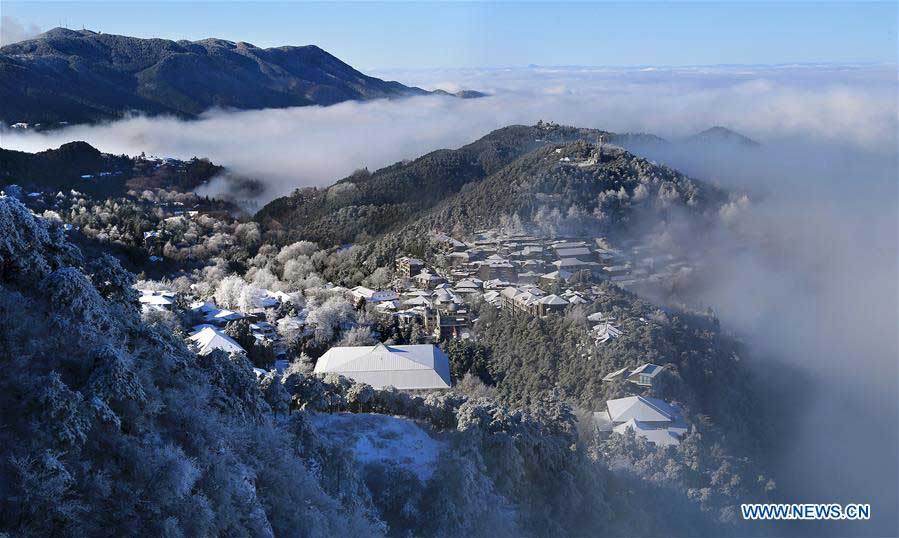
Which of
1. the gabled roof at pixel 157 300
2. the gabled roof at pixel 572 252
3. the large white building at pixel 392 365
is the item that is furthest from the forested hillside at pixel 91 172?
the gabled roof at pixel 572 252

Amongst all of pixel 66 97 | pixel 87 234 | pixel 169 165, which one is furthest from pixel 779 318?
pixel 66 97

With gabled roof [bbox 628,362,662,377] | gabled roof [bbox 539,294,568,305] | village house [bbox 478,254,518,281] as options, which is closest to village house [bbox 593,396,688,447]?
gabled roof [bbox 628,362,662,377]

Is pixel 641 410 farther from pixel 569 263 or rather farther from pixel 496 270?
pixel 496 270

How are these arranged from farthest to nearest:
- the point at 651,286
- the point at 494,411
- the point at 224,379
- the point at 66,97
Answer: the point at 66,97 → the point at 651,286 → the point at 494,411 → the point at 224,379

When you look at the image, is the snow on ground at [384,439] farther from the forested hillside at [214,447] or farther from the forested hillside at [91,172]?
the forested hillside at [91,172]

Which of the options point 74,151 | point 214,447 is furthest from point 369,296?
point 74,151

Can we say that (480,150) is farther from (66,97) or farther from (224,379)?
(66,97)
